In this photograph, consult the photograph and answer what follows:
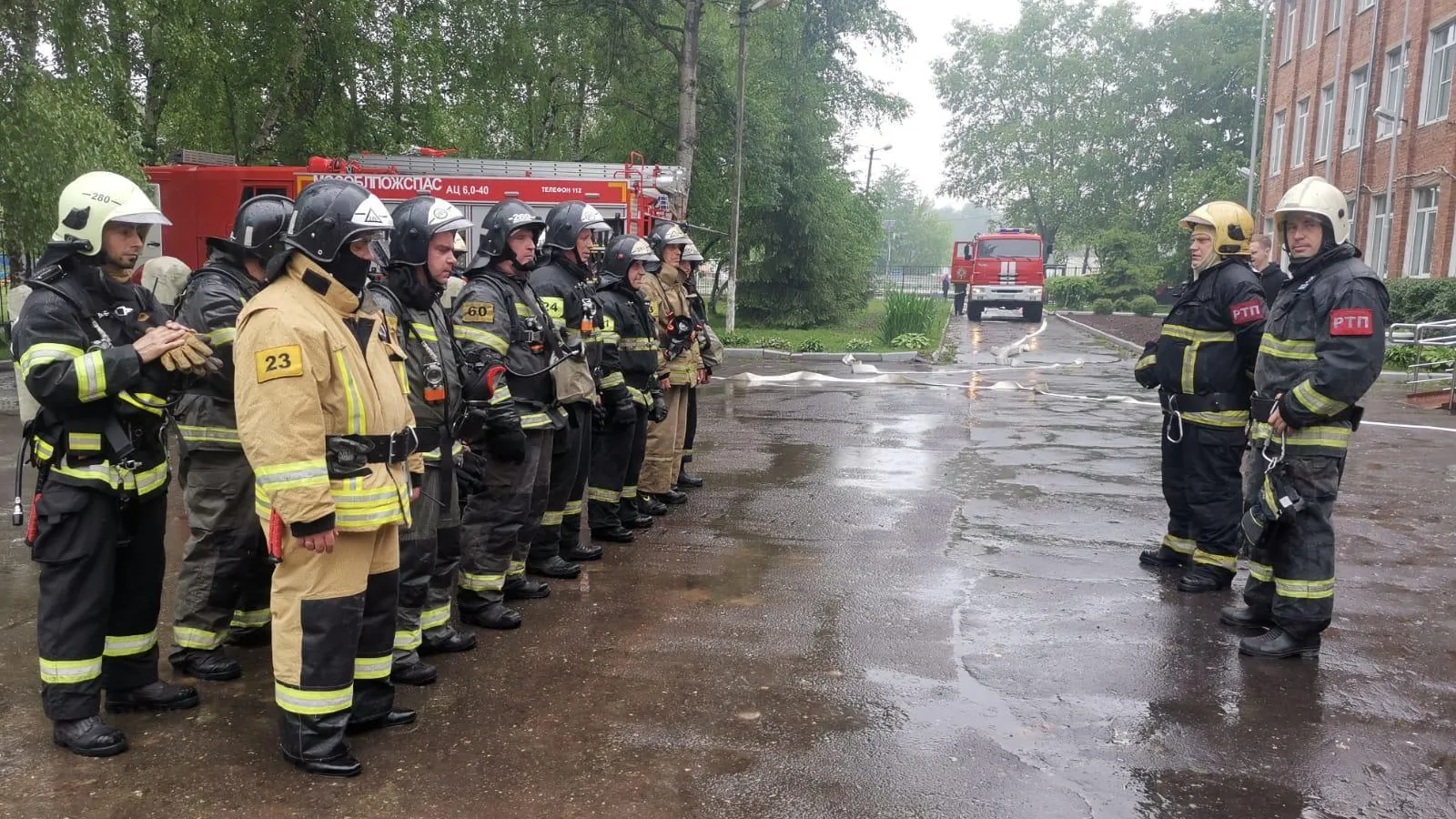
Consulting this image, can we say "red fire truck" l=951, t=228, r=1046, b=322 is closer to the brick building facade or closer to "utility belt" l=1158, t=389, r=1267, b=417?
the brick building facade

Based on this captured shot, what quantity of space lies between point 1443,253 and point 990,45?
44042mm

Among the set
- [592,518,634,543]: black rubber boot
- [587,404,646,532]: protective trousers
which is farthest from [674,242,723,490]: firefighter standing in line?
[592,518,634,543]: black rubber boot

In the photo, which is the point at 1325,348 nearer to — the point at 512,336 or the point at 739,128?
the point at 512,336

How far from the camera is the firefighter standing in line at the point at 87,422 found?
3.64 metres

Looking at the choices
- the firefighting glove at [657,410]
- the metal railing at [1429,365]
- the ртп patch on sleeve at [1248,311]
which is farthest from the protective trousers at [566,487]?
the metal railing at [1429,365]

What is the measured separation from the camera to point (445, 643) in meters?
4.83

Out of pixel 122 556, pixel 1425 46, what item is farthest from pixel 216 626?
pixel 1425 46

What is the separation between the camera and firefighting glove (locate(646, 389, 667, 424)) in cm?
709

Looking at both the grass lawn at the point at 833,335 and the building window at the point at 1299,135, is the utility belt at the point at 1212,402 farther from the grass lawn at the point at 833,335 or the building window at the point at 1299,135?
the building window at the point at 1299,135

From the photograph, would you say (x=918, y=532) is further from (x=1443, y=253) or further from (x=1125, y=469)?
(x=1443, y=253)

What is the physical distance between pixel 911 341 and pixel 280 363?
18.3m

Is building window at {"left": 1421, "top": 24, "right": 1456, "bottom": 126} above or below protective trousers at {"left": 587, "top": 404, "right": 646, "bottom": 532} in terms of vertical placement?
above

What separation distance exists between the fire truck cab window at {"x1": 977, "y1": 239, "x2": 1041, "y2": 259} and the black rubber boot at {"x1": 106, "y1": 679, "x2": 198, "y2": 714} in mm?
30330

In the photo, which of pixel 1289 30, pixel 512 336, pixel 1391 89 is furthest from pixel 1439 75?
pixel 512 336
